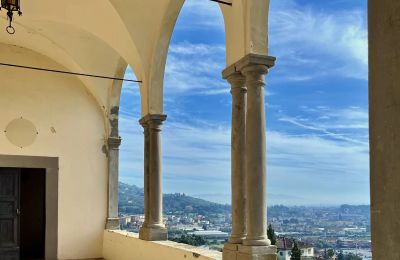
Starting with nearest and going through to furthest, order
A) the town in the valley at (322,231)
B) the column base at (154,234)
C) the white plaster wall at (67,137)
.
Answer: the town in the valley at (322,231), the column base at (154,234), the white plaster wall at (67,137)

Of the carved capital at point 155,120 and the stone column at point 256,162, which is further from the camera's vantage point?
the carved capital at point 155,120

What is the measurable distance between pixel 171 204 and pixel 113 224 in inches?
62.7

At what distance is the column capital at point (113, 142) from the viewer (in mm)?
9609

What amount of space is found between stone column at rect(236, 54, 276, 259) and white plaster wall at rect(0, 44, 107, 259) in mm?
6015

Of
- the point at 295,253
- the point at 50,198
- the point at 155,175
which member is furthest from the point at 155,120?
the point at 295,253

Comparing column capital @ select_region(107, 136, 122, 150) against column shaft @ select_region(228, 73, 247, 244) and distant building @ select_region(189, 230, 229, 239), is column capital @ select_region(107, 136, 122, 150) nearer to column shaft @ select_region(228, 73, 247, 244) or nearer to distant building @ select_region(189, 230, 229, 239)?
distant building @ select_region(189, 230, 229, 239)

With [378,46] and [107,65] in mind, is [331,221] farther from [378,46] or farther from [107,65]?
[107,65]

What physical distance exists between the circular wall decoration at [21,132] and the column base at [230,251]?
5.92 metres

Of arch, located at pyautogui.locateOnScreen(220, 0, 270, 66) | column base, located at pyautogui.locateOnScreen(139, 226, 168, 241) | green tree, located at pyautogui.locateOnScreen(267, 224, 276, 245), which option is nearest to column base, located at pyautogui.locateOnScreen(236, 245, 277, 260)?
green tree, located at pyautogui.locateOnScreen(267, 224, 276, 245)

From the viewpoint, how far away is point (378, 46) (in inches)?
60.5

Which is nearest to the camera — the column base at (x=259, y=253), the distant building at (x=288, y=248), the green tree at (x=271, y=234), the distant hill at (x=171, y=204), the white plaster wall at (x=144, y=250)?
the distant building at (x=288, y=248)

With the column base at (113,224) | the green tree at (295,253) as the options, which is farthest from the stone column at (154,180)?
the green tree at (295,253)

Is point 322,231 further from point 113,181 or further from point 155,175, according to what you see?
point 113,181

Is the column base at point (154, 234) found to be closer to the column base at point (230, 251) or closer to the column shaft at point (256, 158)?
the column base at point (230, 251)
